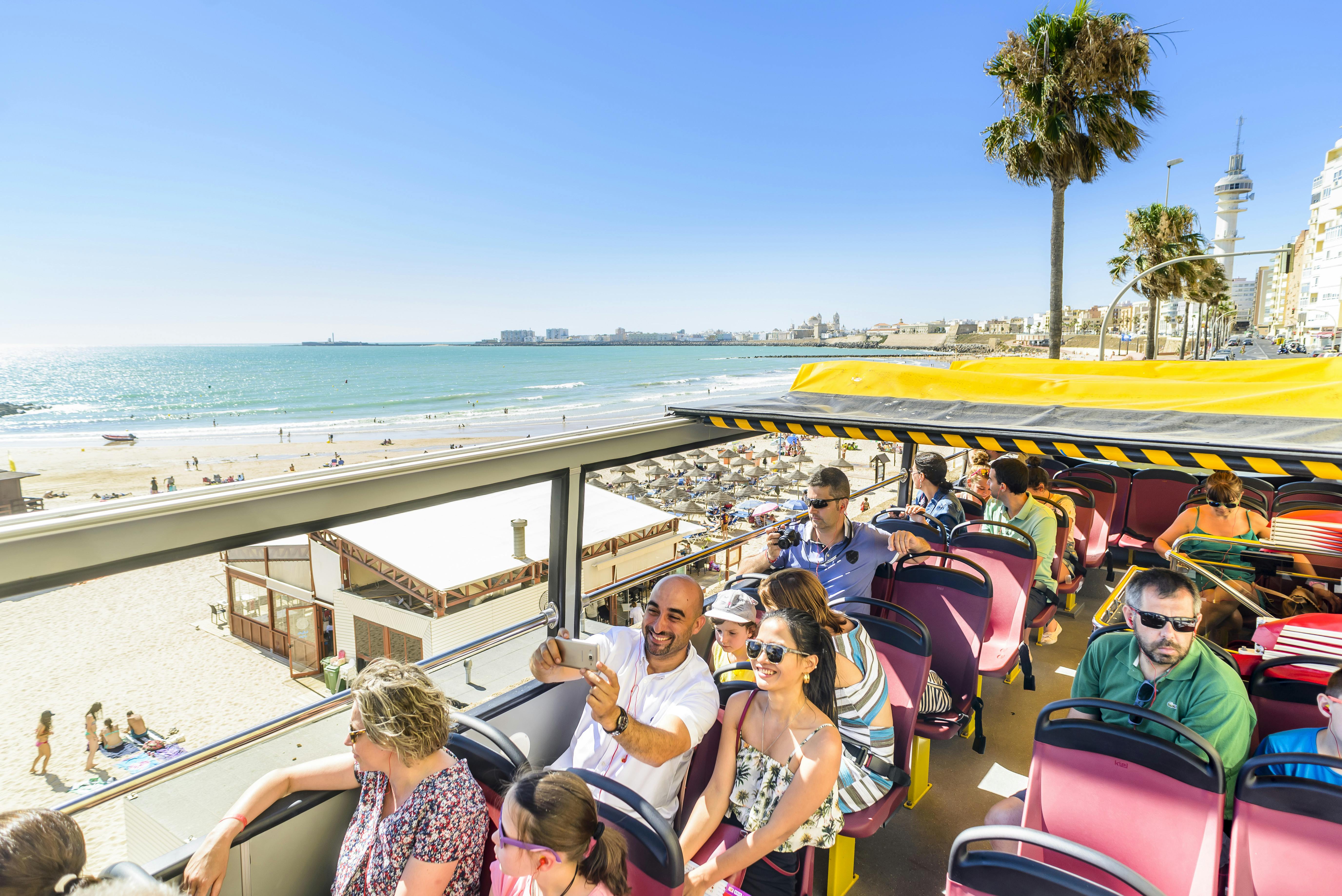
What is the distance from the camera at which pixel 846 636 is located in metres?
2.47

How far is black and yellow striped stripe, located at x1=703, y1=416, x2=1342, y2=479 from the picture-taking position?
2.26 metres

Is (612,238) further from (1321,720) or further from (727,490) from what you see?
(1321,720)

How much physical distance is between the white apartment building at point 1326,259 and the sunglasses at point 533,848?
72.3 meters

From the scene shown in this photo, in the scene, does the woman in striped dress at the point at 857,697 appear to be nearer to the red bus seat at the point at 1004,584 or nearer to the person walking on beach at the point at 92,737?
the red bus seat at the point at 1004,584

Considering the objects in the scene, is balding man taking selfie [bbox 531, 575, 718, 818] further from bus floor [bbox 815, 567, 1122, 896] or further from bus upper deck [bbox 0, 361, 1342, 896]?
bus floor [bbox 815, 567, 1122, 896]

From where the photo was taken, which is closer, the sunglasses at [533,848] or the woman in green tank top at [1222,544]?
the sunglasses at [533,848]

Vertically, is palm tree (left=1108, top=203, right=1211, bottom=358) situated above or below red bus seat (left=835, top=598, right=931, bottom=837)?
above

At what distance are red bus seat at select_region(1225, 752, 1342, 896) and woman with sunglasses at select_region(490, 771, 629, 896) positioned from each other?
5.40 ft

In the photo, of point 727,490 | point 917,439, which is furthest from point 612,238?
point 917,439

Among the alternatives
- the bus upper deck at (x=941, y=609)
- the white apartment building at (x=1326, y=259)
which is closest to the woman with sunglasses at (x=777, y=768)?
the bus upper deck at (x=941, y=609)

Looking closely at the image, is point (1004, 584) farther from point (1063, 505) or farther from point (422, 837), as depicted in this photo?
point (422, 837)

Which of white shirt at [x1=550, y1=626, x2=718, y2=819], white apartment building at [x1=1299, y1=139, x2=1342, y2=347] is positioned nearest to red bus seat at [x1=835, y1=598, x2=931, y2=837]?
white shirt at [x1=550, y1=626, x2=718, y2=819]

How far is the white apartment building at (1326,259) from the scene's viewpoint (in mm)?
55938

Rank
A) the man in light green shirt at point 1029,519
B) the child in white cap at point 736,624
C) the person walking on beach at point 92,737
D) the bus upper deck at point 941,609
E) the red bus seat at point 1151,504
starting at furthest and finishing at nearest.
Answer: the person walking on beach at point 92,737
the red bus seat at point 1151,504
the man in light green shirt at point 1029,519
the child in white cap at point 736,624
the bus upper deck at point 941,609
